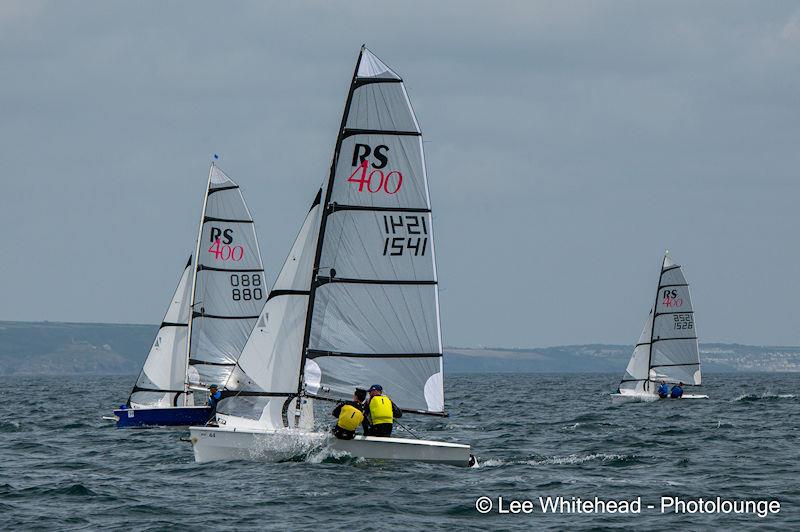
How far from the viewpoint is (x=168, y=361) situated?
1716 inches

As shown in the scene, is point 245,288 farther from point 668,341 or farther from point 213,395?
point 668,341

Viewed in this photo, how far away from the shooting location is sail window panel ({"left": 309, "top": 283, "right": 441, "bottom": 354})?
88.8 ft

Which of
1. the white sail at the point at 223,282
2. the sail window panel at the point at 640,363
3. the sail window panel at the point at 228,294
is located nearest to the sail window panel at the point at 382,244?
the white sail at the point at 223,282

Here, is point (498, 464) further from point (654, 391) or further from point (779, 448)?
point (654, 391)

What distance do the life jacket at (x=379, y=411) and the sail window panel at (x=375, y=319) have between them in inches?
64.4

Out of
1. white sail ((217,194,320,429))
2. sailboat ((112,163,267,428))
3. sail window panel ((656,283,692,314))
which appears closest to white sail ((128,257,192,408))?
sailboat ((112,163,267,428))

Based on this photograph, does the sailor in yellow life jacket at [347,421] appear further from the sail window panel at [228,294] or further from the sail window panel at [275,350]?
the sail window panel at [228,294]

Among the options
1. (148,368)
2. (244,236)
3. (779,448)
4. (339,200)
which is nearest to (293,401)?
(339,200)

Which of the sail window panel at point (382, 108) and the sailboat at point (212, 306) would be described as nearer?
the sail window panel at point (382, 108)

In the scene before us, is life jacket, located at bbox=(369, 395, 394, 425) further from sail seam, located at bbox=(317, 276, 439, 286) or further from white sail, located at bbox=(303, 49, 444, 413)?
sail seam, located at bbox=(317, 276, 439, 286)

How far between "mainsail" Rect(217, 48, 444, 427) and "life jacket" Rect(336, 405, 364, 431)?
183 cm

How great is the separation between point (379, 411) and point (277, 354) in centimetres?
309

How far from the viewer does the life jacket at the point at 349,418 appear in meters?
25.2

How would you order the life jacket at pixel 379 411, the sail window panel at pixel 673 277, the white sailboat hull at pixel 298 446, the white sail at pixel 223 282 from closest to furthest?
the white sailboat hull at pixel 298 446 < the life jacket at pixel 379 411 < the white sail at pixel 223 282 < the sail window panel at pixel 673 277
